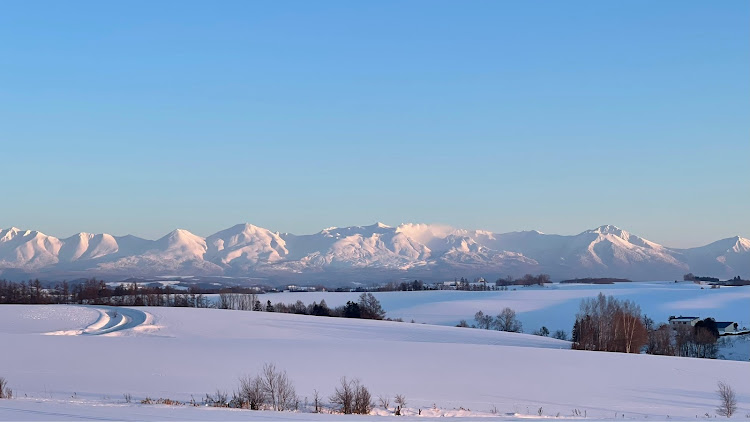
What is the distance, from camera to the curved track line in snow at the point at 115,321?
192ft

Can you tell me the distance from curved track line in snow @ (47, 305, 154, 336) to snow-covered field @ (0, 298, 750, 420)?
217 inches

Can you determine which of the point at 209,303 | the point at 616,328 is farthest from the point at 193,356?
the point at 209,303

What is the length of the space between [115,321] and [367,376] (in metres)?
43.3

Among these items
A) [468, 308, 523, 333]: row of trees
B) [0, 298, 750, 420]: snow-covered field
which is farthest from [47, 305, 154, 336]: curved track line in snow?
[468, 308, 523, 333]: row of trees

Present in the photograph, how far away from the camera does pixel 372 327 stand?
67.5 meters

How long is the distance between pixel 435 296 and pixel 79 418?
414ft

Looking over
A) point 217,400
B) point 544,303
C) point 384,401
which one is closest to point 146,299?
point 544,303

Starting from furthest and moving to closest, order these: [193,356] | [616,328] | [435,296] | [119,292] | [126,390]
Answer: [435,296] < [119,292] < [616,328] < [193,356] < [126,390]

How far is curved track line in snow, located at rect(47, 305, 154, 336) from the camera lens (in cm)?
5859

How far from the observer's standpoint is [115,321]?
68.0m

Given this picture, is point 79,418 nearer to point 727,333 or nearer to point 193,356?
point 193,356

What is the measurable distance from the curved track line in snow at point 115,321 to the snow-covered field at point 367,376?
18.1 feet

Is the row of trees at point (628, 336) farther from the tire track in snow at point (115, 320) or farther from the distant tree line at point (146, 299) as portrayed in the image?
the tire track in snow at point (115, 320)

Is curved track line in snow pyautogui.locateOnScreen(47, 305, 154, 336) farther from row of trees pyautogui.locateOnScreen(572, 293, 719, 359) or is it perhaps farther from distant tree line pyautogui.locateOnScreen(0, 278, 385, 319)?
row of trees pyautogui.locateOnScreen(572, 293, 719, 359)
